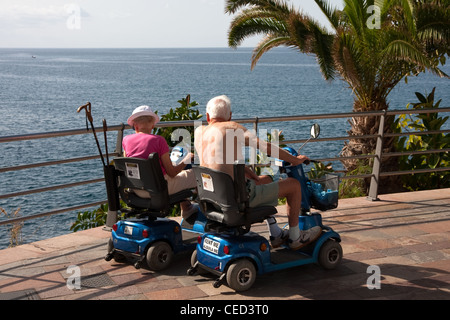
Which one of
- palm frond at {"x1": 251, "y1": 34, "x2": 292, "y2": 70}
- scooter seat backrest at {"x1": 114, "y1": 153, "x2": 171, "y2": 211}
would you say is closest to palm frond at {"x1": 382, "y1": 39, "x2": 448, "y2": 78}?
palm frond at {"x1": 251, "y1": 34, "x2": 292, "y2": 70}

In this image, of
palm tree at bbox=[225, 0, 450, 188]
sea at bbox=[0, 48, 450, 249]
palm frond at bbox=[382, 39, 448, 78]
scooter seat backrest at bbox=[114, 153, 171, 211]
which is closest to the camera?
scooter seat backrest at bbox=[114, 153, 171, 211]

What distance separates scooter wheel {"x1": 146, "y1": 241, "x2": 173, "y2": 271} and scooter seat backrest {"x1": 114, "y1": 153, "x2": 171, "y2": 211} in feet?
1.11

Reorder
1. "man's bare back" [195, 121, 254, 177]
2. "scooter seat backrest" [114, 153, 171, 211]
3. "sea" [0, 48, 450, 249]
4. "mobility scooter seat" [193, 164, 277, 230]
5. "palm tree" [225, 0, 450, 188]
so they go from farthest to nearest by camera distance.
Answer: "sea" [0, 48, 450, 249] < "palm tree" [225, 0, 450, 188] < "scooter seat backrest" [114, 153, 171, 211] < "man's bare back" [195, 121, 254, 177] < "mobility scooter seat" [193, 164, 277, 230]

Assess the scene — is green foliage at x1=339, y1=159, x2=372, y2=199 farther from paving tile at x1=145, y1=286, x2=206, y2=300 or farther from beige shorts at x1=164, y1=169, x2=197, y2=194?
paving tile at x1=145, y1=286, x2=206, y2=300

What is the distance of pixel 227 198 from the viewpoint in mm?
5137

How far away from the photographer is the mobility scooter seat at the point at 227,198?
5090 mm

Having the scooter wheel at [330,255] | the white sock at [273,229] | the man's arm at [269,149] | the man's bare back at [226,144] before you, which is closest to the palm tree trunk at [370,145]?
the scooter wheel at [330,255]

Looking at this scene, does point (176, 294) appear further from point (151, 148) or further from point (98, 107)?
point (98, 107)

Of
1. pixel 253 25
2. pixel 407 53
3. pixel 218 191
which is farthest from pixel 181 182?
pixel 253 25

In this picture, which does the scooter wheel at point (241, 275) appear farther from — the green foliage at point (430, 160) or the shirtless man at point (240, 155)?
the green foliage at point (430, 160)

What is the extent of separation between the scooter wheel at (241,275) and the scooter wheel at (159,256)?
0.82 m

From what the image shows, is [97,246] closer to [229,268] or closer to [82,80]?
[229,268]

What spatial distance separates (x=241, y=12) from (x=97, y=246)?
25.8 ft

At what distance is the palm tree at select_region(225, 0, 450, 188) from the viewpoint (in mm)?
11195
